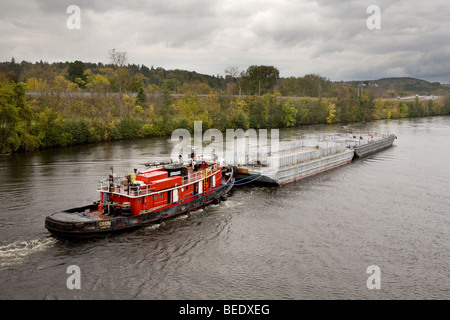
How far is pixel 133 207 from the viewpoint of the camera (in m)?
29.5

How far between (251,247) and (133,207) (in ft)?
32.2

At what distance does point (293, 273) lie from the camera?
917 inches

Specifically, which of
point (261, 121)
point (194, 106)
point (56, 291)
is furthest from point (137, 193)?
point (261, 121)

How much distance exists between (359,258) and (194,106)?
7989 centimetres

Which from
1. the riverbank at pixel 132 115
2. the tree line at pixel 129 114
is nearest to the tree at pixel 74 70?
the tree line at pixel 129 114

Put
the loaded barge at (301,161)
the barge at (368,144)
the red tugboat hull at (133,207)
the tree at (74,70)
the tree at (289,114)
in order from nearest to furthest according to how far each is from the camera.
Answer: the red tugboat hull at (133,207), the loaded barge at (301,161), the barge at (368,144), the tree at (289,114), the tree at (74,70)

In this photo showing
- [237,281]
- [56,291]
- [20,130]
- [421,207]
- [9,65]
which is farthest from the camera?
[9,65]

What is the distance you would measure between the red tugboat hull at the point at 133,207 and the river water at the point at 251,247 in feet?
2.56

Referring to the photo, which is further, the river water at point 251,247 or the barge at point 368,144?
the barge at point 368,144

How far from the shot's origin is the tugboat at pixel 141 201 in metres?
26.5

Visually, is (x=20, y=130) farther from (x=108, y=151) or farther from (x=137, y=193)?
(x=137, y=193)

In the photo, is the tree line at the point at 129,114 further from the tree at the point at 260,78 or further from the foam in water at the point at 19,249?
the foam in water at the point at 19,249

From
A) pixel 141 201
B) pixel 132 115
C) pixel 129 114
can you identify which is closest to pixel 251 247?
pixel 141 201

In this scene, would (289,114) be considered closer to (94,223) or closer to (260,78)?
(260,78)
